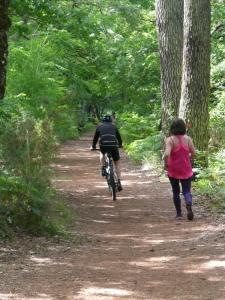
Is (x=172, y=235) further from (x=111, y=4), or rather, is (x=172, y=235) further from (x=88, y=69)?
(x=88, y=69)

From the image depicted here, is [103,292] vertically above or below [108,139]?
below

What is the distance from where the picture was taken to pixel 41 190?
25.6ft

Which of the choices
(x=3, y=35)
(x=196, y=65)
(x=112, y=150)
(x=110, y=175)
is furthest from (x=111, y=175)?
(x=3, y=35)

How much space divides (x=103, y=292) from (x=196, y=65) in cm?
805

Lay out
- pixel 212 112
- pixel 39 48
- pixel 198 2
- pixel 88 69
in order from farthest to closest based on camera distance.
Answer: pixel 88 69 → pixel 39 48 → pixel 212 112 → pixel 198 2

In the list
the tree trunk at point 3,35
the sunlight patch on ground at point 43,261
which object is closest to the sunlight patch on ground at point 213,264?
the sunlight patch on ground at point 43,261

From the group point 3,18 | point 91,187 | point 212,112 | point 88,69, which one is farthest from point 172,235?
point 88,69

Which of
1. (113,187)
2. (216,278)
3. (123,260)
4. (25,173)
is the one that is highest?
(25,173)

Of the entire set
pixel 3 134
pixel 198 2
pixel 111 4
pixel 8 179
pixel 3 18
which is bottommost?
pixel 8 179

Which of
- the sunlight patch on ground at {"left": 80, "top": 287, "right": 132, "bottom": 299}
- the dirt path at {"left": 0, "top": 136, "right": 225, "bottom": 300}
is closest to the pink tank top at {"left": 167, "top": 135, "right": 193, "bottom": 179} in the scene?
the dirt path at {"left": 0, "top": 136, "right": 225, "bottom": 300}

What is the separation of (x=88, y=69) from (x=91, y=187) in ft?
42.0

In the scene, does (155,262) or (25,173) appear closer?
(155,262)

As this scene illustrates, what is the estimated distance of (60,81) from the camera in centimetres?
1998

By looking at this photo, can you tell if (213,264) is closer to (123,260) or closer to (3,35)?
(123,260)
